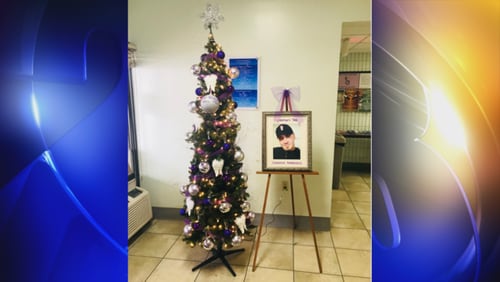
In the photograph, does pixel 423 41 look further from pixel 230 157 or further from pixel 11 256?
pixel 230 157

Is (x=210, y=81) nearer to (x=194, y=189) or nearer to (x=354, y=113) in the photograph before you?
(x=194, y=189)

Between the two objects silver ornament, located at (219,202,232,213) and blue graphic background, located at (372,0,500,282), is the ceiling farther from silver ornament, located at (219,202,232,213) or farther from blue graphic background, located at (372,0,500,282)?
silver ornament, located at (219,202,232,213)

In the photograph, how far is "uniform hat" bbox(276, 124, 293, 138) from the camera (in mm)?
2146

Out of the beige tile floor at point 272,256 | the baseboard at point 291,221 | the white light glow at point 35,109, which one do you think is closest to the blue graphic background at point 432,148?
the white light glow at point 35,109

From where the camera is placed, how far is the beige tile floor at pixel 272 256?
211 centimetres

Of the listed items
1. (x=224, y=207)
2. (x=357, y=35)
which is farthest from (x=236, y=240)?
(x=357, y=35)

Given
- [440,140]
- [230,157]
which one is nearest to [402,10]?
[440,140]

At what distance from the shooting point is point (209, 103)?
6.23 ft

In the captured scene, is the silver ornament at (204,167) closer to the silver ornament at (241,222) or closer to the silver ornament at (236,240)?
the silver ornament at (241,222)

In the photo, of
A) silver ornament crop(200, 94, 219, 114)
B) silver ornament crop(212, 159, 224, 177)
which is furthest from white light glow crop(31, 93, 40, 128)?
silver ornament crop(212, 159, 224, 177)

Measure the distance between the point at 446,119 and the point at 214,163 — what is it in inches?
62.8

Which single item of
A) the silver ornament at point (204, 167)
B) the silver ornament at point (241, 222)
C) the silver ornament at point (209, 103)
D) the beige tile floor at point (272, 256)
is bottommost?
the beige tile floor at point (272, 256)

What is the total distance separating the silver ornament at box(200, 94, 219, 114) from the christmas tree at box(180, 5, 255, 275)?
0.06ft

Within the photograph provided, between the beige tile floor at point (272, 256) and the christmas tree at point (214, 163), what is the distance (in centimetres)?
34
